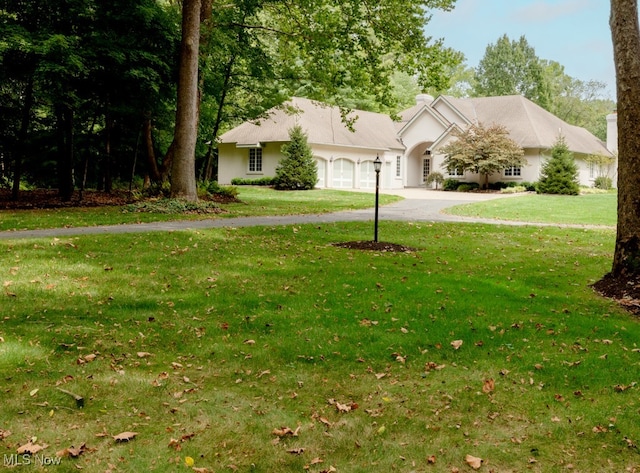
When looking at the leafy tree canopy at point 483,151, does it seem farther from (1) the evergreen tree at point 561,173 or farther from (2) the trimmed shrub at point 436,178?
(1) the evergreen tree at point 561,173

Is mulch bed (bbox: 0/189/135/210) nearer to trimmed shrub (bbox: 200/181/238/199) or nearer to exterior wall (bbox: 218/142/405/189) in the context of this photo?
trimmed shrub (bbox: 200/181/238/199)

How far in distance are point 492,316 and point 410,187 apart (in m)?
37.1

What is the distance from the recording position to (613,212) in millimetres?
20672

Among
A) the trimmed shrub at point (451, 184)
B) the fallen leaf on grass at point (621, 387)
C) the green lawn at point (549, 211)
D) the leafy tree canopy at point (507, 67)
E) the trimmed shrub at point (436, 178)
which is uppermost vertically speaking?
the leafy tree canopy at point (507, 67)

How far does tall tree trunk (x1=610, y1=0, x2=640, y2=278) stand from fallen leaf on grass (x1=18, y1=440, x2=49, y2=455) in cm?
722

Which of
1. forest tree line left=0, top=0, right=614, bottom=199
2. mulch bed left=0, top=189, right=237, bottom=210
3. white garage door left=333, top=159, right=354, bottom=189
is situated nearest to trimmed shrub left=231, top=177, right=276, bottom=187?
white garage door left=333, top=159, right=354, bottom=189

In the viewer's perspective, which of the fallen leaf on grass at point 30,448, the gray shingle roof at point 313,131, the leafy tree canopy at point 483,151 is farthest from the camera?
the gray shingle roof at point 313,131

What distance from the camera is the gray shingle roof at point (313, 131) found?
3594 centimetres

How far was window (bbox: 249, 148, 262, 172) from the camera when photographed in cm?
3738

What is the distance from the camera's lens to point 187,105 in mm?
16109

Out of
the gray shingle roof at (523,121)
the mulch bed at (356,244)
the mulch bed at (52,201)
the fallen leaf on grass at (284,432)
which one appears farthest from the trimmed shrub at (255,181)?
the fallen leaf on grass at (284,432)

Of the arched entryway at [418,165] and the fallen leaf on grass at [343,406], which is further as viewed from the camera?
the arched entryway at [418,165]

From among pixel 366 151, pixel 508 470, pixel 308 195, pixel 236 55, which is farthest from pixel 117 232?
pixel 366 151

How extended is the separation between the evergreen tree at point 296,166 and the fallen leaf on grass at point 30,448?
94.2 ft
